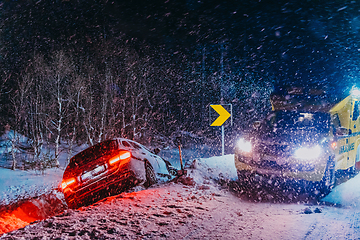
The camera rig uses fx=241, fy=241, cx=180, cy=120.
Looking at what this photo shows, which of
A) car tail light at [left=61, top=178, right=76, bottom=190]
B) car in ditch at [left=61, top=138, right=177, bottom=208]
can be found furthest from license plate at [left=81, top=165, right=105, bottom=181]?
car tail light at [left=61, top=178, right=76, bottom=190]

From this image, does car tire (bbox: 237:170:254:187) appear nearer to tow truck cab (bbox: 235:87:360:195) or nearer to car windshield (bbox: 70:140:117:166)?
tow truck cab (bbox: 235:87:360:195)

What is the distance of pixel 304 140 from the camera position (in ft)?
Answer: 18.4

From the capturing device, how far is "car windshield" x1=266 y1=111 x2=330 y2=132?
6.09 m

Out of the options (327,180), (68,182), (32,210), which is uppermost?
(68,182)

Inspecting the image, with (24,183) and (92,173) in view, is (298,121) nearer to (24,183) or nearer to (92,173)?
(92,173)

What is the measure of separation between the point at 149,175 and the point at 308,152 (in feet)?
13.5

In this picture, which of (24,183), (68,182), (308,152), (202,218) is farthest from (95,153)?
(24,183)

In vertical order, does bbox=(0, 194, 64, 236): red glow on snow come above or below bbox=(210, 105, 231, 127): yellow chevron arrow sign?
below

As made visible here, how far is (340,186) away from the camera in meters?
6.41

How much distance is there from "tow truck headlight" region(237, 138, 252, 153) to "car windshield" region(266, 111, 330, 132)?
1111 mm

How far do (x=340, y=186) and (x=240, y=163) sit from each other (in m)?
2.79

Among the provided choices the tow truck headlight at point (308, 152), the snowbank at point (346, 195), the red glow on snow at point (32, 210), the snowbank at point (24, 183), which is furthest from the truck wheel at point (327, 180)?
the snowbank at point (24, 183)

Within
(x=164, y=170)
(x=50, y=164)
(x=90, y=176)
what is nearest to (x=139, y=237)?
(x=90, y=176)

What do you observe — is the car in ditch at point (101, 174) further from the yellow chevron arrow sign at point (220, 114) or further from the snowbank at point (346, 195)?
the yellow chevron arrow sign at point (220, 114)
